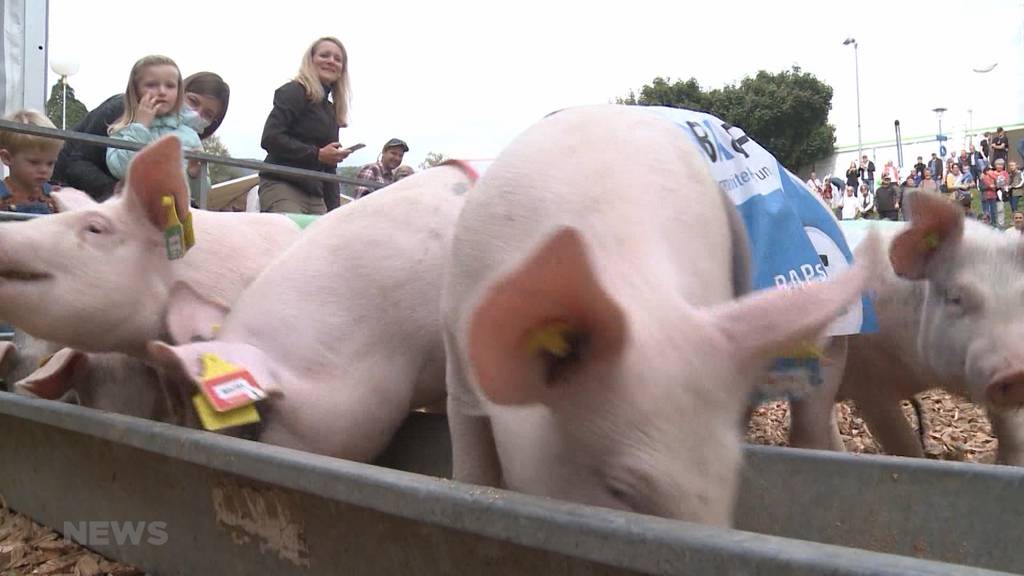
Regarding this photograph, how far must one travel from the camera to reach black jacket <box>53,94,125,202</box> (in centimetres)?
405

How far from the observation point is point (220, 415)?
1698mm

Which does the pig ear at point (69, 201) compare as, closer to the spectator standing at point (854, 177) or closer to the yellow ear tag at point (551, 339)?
the yellow ear tag at point (551, 339)

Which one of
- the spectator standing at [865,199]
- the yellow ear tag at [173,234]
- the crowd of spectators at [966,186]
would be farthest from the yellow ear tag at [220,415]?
the spectator standing at [865,199]

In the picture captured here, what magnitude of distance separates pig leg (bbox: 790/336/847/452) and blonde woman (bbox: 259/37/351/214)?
2683 mm

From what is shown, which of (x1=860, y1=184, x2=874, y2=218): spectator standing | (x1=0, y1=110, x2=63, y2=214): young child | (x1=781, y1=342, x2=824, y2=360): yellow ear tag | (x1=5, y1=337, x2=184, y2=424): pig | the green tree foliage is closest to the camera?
(x1=781, y1=342, x2=824, y2=360): yellow ear tag

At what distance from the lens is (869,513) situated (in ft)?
5.50

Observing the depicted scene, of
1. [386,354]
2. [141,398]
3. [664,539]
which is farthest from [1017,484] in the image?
[141,398]

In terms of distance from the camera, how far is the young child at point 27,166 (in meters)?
3.82

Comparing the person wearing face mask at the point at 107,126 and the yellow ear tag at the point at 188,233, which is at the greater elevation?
the person wearing face mask at the point at 107,126

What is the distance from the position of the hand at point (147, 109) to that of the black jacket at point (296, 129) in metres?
0.63

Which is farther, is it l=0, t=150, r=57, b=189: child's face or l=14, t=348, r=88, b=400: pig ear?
l=0, t=150, r=57, b=189: child's face

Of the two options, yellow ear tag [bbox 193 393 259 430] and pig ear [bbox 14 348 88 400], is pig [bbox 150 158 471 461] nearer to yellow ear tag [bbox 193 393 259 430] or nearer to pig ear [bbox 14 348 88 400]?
yellow ear tag [bbox 193 393 259 430]

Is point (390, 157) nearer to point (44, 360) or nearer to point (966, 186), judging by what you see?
point (44, 360)

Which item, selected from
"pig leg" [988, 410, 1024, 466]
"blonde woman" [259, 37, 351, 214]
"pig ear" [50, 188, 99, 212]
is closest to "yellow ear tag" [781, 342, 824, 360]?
"pig leg" [988, 410, 1024, 466]
